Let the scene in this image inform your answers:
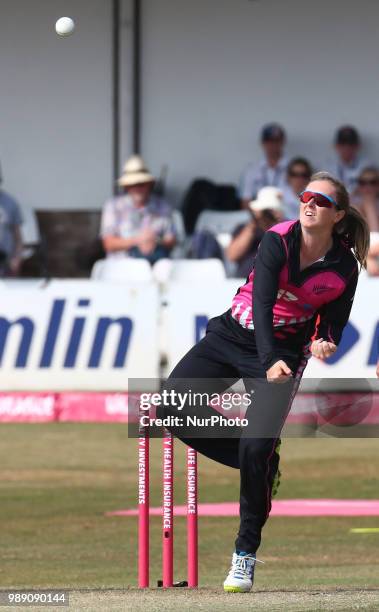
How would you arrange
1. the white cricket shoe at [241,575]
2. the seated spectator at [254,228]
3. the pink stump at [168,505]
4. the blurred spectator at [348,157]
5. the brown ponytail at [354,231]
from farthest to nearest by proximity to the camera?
the blurred spectator at [348,157], the seated spectator at [254,228], the pink stump at [168,505], the brown ponytail at [354,231], the white cricket shoe at [241,575]

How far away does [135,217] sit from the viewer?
14.0 meters

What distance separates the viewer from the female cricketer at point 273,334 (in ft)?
18.8

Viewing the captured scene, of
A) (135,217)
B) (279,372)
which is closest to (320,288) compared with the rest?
(279,372)

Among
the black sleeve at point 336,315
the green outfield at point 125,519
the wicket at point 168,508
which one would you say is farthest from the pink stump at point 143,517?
the black sleeve at point 336,315

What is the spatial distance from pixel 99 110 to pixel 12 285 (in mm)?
3867

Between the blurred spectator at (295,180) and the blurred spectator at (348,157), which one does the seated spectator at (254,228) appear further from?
the blurred spectator at (348,157)

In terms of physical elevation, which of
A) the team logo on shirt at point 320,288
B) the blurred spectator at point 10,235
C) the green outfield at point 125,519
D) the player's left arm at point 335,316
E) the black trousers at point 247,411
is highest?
the team logo on shirt at point 320,288

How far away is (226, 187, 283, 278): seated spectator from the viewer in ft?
41.0

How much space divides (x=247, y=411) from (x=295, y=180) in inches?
342

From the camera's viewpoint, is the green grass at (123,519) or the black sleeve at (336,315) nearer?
the black sleeve at (336,315)

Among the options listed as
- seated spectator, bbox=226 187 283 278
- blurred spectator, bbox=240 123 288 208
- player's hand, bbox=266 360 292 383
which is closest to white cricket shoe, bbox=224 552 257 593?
player's hand, bbox=266 360 292 383

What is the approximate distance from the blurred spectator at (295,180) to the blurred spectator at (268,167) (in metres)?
0.30

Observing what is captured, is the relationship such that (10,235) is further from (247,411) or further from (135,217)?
(247,411)

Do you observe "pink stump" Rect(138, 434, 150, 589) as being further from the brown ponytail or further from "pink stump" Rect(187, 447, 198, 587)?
the brown ponytail
